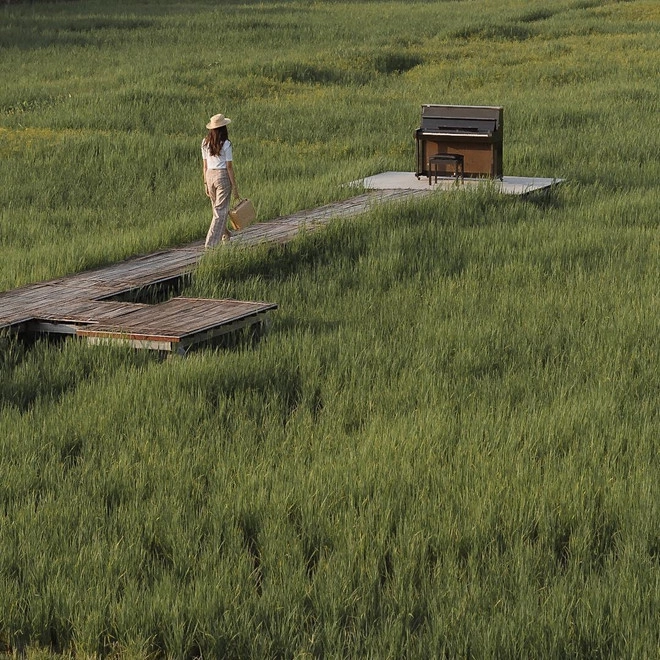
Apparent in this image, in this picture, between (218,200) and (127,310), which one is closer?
(127,310)

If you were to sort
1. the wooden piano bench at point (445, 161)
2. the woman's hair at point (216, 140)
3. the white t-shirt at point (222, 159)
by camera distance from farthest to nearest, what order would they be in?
the wooden piano bench at point (445, 161), the white t-shirt at point (222, 159), the woman's hair at point (216, 140)

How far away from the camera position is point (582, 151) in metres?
17.1

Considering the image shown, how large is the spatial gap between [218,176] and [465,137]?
4.40 metres

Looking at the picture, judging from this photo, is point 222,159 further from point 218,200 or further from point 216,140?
point 218,200

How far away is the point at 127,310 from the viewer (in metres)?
8.64

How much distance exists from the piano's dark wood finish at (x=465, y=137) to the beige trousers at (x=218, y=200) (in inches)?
166

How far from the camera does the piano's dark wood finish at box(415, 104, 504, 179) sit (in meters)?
14.4

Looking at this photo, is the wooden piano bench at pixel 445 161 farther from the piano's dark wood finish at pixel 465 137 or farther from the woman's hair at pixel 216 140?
the woman's hair at pixel 216 140

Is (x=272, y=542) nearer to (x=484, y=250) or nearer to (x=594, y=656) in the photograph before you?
(x=594, y=656)

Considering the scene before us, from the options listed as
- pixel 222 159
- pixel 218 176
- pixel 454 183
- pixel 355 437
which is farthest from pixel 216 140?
pixel 355 437

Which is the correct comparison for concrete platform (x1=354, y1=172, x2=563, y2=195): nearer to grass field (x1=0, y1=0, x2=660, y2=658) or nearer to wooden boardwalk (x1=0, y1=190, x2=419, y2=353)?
grass field (x1=0, y1=0, x2=660, y2=658)

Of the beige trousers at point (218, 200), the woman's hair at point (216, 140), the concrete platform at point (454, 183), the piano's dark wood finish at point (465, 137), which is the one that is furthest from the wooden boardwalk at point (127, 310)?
the piano's dark wood finish at point (465, 137)

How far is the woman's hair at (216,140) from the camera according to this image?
10992 mm

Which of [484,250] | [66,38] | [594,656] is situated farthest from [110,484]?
[66,38]
